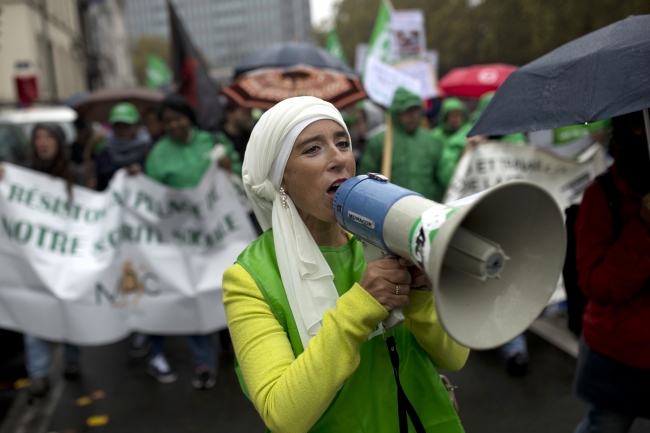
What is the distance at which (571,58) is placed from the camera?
6.87 feet

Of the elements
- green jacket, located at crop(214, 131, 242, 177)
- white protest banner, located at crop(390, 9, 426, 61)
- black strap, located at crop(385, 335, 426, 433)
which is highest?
white protest banner, located at crop(390, 9, 426, 61)

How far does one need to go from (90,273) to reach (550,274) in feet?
12.8

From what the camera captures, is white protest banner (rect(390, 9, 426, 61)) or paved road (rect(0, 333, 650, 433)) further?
white protest banner (rect(390, 9, 426, 61))

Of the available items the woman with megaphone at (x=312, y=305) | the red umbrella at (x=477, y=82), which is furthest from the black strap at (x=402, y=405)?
the red umbrella at (x=477, y=82)

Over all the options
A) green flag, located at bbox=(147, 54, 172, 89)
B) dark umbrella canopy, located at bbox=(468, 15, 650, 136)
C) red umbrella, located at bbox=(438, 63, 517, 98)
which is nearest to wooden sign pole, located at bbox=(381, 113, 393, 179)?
dark umbrella canopy, located at bbox=(468, 15, 650, 136)

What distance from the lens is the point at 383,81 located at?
20.8 feet

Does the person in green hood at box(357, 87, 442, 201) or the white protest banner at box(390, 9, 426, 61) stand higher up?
the white protest banner at box(390, 9, 426, 61)

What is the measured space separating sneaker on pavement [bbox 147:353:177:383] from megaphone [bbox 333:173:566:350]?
3850 mm

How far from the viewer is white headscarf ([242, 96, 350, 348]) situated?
1604 mm

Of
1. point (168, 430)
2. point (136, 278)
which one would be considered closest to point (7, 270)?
point (136, 278)

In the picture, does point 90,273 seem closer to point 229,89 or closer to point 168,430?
point 168,430

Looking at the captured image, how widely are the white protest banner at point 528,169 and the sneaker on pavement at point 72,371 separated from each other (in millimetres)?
3399

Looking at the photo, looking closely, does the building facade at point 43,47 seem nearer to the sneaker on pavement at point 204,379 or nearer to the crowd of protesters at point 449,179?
the crowd of protesters at point 449,179

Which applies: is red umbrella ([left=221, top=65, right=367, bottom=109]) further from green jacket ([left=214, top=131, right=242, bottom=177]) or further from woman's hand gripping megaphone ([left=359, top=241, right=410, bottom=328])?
woman's hand gripping megaphone ([left=359, top=241, right=410, bottom=328])
